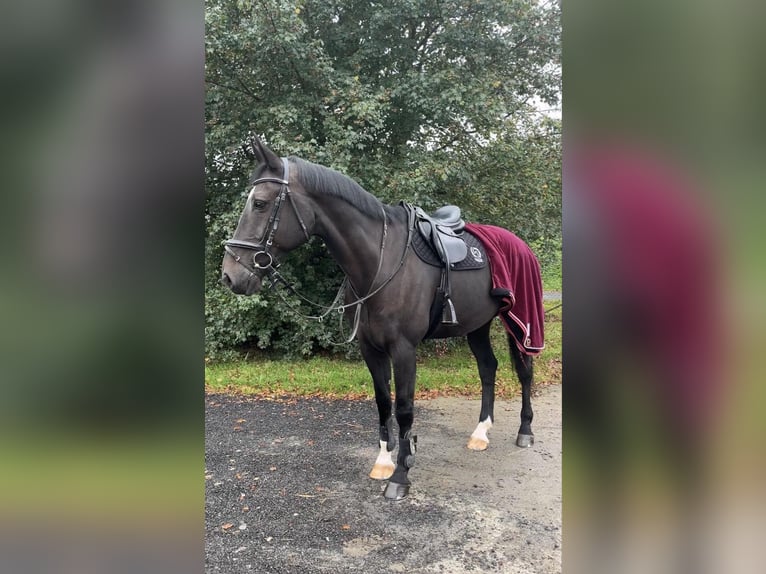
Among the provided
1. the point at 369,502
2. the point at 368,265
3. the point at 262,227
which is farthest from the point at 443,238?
the point at 369,502

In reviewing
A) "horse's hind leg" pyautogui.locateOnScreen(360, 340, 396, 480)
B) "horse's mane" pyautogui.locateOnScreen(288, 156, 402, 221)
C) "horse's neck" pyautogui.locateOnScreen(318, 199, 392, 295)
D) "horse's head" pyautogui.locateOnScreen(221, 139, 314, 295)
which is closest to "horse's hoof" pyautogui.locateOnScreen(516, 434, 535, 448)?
"horse's hind leg" pyautogui.locateOnScreen(360, 340, 396, 480)

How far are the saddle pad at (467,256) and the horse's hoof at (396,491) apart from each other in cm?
159

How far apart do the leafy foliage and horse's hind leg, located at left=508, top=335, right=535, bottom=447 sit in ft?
9.20

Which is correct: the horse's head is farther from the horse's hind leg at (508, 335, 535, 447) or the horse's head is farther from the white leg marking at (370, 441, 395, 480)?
the horse's hind leg at (508, 335, 535, 447)

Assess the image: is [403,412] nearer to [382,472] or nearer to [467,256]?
[382,472]

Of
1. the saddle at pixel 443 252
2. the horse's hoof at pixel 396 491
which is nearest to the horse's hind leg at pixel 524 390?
the saddle at pixel 443 252

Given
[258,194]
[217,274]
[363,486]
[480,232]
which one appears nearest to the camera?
[258,194]
